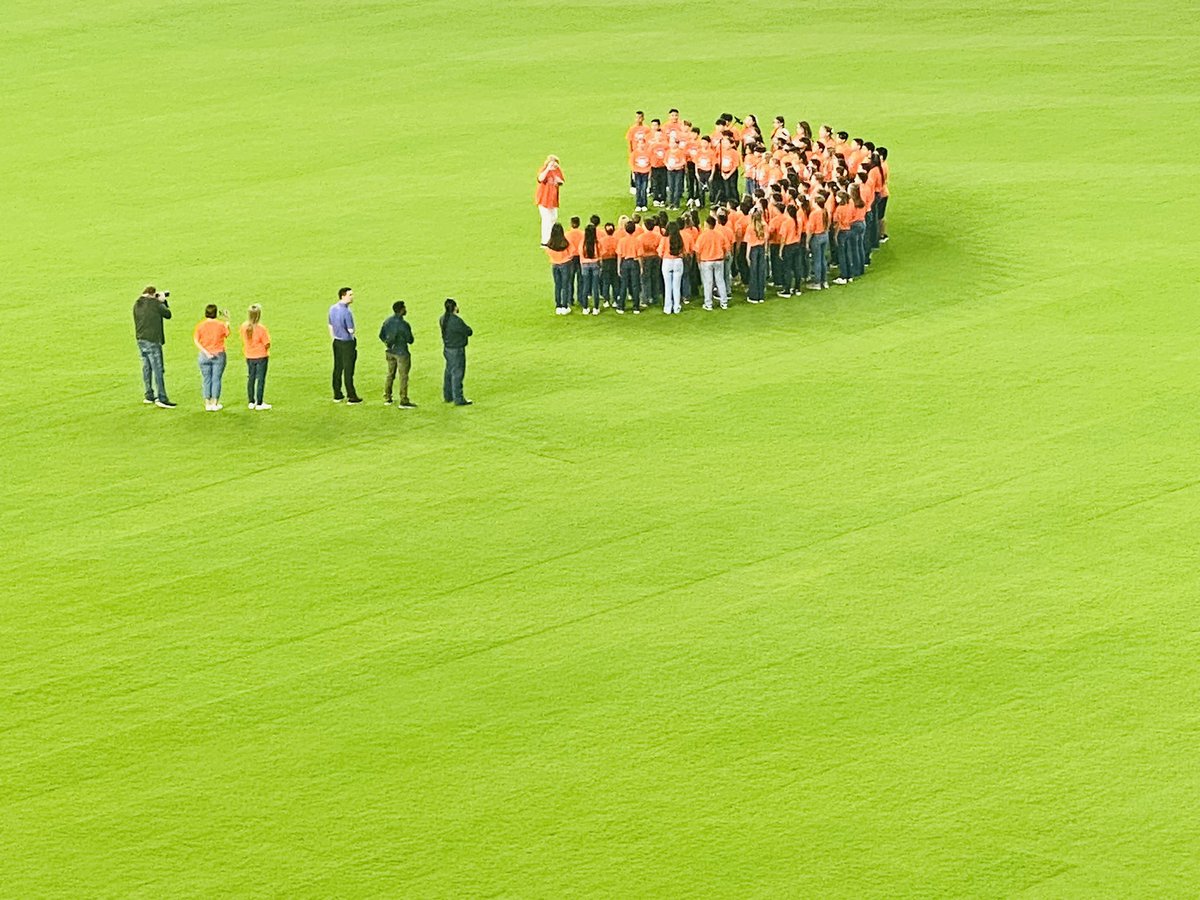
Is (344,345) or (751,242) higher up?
(751,242)

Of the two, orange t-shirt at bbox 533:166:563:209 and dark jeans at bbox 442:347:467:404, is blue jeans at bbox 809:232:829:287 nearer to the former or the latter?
orange t-shirt at bbox 533:166:563:209

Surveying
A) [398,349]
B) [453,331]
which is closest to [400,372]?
[398,349]

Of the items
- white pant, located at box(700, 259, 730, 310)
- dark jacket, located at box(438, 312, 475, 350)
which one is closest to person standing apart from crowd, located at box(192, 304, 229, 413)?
dark jacket, located at box(438, 312, 475, 350)

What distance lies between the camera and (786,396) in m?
31.8

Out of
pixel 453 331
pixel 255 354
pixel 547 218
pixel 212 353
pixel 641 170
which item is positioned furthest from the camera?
pixel 641 170

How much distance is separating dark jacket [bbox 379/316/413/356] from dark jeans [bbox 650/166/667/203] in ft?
39.7

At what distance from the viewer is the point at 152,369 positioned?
3188cm

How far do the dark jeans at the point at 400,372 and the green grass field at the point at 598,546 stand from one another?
1.52 ft

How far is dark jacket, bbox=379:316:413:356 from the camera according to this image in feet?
100

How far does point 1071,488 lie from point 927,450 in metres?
2.25

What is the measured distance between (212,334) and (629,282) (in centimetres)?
793

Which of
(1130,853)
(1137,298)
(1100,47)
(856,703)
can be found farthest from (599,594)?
(1100,47)

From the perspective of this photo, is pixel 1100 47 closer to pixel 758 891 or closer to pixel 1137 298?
pixel 1137 298

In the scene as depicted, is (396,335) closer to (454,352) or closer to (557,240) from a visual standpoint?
(454,352)
